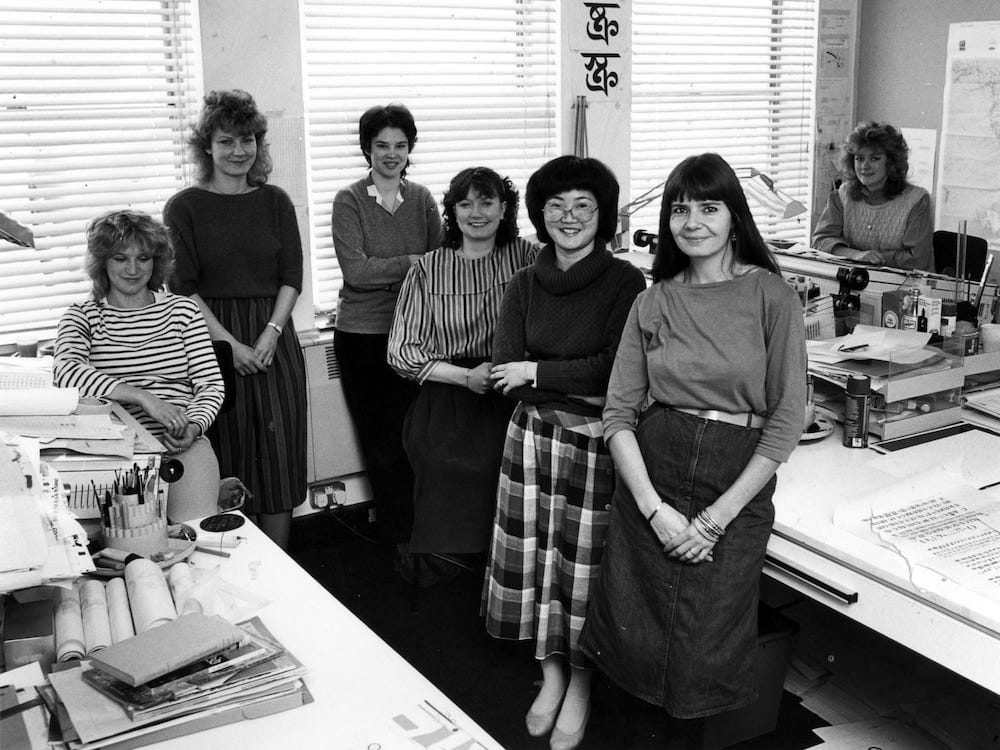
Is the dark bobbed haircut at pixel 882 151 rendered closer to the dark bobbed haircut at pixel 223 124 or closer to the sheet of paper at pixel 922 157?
the sheet of paper at pixel 922 157

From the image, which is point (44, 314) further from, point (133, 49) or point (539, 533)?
point (539, 533)

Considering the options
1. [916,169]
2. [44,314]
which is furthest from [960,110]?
[44,314]

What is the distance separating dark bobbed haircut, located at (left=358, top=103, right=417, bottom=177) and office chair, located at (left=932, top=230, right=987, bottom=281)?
176 cm

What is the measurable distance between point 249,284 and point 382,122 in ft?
2.37

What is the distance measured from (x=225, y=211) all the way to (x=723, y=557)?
78.9 inches

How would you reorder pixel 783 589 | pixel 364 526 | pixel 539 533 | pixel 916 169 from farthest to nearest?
1. pixel 364 526
2. pixel 916 169
3. pixel 783 589
4. pixel 539 533

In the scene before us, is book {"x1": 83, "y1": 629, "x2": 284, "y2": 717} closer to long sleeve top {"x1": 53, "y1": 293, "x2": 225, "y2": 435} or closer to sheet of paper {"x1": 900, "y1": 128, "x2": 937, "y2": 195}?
long sleeve top {"x1": 53, "y1": 293, "x2": 225, "y2": 435}

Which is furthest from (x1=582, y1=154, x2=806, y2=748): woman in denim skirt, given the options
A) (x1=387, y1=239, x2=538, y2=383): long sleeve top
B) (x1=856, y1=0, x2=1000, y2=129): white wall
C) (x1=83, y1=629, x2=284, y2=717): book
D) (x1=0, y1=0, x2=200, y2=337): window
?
(x1=0, y1=0, x2=200, y2=337): window

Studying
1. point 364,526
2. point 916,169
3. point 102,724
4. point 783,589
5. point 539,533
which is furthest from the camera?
point 364,526

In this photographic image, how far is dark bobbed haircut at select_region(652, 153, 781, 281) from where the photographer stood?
7.55 feet

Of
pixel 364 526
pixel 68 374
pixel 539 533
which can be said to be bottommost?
pixel 364 526

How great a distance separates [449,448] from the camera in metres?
3.18

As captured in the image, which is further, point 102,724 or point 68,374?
point 68,374

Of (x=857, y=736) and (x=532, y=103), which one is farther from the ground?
(x=532, y=103)
